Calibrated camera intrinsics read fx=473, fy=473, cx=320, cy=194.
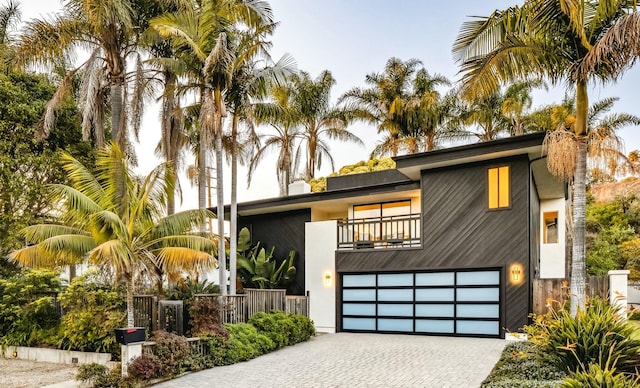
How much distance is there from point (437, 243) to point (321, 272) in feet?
14.1

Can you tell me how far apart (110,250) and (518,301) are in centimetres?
1009

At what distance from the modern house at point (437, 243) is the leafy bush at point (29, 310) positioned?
7792 millimetres

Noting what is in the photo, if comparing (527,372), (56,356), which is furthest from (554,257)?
(56,356)

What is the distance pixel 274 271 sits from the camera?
56.5 feet

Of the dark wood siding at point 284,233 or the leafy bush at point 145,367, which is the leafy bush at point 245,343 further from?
the dark wood siding at point 284,233

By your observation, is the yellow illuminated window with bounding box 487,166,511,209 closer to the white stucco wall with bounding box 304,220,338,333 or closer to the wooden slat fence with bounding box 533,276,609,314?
the wooden slat fence with bounding box 533,276,609,314

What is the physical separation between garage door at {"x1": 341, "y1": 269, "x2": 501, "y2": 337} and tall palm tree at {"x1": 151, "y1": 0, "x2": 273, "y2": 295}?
15.5 feet

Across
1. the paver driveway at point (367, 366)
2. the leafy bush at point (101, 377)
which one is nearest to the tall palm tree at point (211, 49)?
the paver driveway at point (367, 366)

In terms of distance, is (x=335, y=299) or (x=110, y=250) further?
(x=335, y=299)

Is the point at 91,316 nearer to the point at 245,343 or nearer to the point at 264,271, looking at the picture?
the point at 245,343

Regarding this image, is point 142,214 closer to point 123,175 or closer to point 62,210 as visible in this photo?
point 123,175

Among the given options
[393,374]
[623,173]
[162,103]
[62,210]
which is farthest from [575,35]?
[162,103]

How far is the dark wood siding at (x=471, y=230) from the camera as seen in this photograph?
12.7 metres

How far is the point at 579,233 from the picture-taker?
9.66 m
